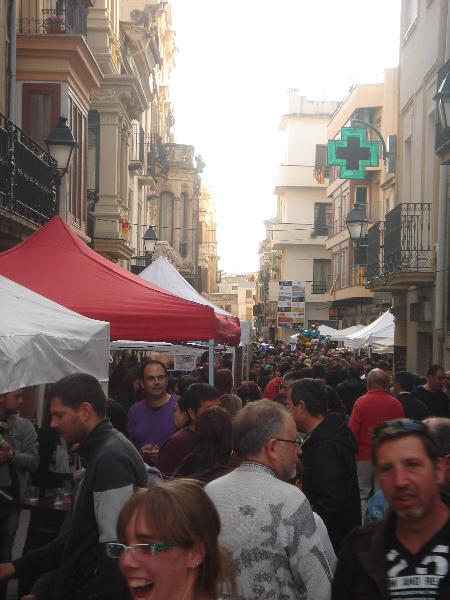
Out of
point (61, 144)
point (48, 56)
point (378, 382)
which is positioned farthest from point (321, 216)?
point (378, 382)

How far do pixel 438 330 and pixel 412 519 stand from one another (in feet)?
54.8

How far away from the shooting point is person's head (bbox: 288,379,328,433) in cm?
658

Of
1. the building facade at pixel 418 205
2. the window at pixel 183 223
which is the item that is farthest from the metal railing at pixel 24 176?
the window at pixel 183 223

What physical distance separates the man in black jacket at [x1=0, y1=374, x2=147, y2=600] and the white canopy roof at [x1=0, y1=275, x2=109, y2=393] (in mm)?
1603

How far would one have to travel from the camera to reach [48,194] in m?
17.5

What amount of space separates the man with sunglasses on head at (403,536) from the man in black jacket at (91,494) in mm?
1085

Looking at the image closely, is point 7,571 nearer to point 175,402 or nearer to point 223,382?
point 175,402

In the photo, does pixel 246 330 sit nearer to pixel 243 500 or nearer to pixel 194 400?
pixel 194 400

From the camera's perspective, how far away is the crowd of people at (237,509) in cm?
280

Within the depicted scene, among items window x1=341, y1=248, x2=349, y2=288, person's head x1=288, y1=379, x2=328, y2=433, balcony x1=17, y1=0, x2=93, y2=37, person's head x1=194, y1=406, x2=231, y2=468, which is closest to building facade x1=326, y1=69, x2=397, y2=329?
window x1=341, y1=248, x2=349, y2=288

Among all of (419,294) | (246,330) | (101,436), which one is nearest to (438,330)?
(419,294)

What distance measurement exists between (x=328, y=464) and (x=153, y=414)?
3686mm

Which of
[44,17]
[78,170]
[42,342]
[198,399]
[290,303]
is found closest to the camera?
[42,342]

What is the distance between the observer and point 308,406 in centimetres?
660
